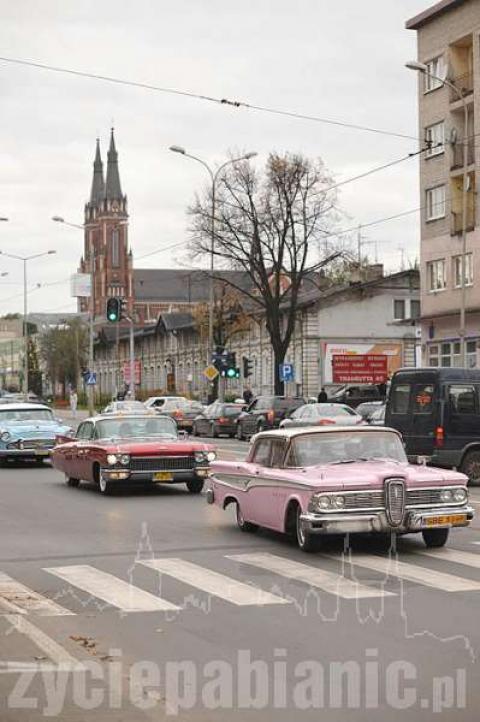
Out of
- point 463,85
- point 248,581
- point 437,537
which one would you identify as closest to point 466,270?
point 463,85

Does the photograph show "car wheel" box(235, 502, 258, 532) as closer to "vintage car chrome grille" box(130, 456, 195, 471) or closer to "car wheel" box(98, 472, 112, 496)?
"vintage car chrome grille" box(130, 456, 195, 471)

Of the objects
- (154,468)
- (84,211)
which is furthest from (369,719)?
(84,211)

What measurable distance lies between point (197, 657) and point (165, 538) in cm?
667

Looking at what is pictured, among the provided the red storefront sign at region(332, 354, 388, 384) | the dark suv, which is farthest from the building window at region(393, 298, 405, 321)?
the dark suv

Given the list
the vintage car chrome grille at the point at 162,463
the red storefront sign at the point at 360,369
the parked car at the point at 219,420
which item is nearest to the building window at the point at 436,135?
the red storefront sign at the point at 360,369

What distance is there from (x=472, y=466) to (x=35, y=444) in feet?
34.3

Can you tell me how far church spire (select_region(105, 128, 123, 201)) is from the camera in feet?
574

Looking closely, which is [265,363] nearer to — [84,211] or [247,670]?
[247,670]

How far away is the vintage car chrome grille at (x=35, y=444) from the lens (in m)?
28.4

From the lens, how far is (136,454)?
2017 cm

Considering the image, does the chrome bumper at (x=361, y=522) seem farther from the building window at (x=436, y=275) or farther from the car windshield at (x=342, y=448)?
the building window at (x=436, y=275)

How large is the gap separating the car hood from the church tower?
525 ft

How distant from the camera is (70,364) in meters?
118

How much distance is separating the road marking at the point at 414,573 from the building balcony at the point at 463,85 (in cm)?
4220
